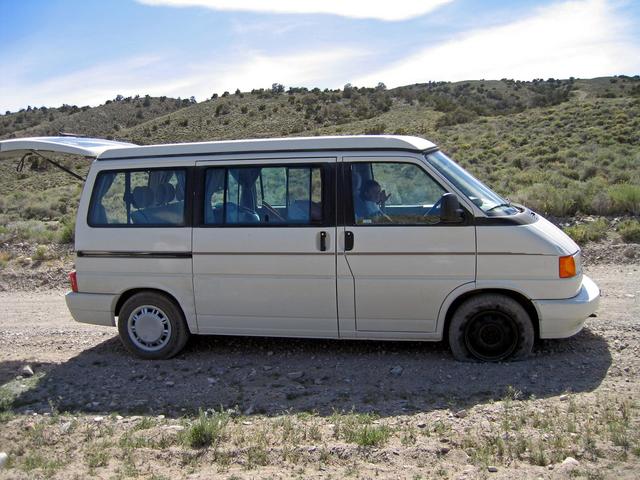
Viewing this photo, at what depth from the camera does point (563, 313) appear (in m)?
5.90

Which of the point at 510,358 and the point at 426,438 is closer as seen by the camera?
the point at 426,438

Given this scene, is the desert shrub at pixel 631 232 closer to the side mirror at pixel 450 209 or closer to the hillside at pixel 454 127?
the hillside at pixel 454 127

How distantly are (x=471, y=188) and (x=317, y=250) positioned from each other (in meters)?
1.58

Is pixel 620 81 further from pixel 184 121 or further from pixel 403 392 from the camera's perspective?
pixel 403 392

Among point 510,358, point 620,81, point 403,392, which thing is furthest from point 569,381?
point 620,81

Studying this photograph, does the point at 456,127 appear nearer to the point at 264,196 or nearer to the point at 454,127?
the point at 454,127

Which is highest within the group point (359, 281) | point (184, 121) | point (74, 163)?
point (184, 121)

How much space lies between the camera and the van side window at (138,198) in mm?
6672

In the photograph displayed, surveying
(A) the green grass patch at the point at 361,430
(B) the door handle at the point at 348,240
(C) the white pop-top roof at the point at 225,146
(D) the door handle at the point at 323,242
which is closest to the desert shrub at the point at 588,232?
(C) the white pop-top roof at the point at 225,146

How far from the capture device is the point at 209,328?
6.71 metres

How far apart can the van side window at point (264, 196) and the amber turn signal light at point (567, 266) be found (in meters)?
2.22

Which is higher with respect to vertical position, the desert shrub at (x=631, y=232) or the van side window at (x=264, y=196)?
the van side window at (x=264, y=196)

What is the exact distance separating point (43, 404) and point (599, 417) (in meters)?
4.73

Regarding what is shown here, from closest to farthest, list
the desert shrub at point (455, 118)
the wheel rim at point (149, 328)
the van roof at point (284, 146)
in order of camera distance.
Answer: the van roof at point (284, 146) → the wheel rim at point (149, 328) → the desert shrub at point (455, 118)
